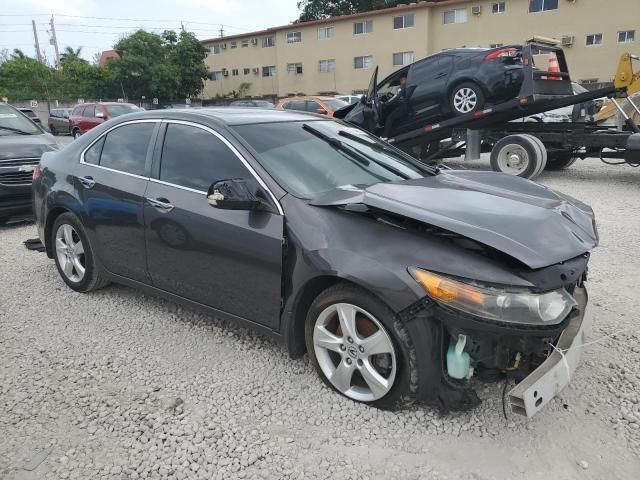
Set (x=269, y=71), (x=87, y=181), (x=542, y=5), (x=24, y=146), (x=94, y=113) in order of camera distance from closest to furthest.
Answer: (x=87, y=181), (x=24, y=146), (x=94, y=113), (x=542, y=5), (x=269, y=71)

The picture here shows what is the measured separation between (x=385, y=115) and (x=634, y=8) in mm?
28185

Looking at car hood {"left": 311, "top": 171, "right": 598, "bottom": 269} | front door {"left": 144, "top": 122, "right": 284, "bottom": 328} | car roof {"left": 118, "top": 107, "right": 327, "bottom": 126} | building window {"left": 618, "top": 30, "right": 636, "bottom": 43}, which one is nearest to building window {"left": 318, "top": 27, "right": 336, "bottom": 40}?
building window {"left": 618, "top": 30, "right": 636, "bottom": 43}

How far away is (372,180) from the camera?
328 cm

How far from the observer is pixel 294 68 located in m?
42.7

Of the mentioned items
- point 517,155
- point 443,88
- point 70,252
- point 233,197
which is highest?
point 443,88

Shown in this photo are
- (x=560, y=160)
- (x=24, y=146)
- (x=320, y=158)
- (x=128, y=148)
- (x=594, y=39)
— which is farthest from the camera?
(x=594, y=39)

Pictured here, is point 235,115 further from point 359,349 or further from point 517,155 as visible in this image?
point 517,155

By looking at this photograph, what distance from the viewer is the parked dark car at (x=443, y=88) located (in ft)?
30.1

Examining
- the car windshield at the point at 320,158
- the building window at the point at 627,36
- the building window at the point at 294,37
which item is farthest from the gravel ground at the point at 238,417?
the building window at the point at 294,37

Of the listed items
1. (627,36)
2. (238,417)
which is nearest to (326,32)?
(627,36)

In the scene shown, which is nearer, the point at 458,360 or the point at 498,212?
the point at 458,360

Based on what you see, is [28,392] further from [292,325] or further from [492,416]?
[492,416]

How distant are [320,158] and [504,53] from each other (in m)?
7.31

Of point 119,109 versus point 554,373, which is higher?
point 119,109
